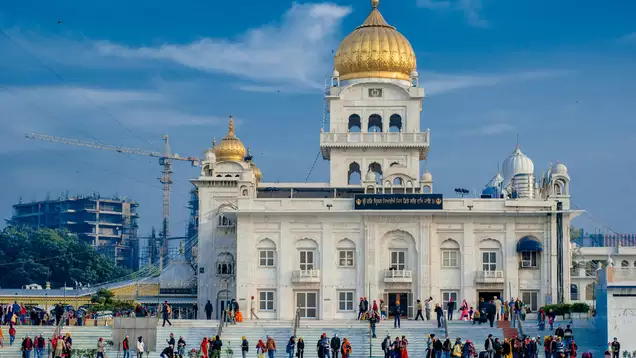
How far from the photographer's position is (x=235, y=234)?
78.2 meters

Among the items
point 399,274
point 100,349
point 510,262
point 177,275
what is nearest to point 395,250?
point 399,274

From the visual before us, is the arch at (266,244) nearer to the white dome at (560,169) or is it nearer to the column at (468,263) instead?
the column at (468,263)

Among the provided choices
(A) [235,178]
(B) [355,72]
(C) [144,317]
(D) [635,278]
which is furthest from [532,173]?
(C) [144,317]

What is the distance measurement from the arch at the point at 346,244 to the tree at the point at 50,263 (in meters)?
57.3

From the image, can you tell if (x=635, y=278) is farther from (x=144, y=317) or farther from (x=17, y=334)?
(x=17, y=334)

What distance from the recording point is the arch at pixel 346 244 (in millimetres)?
73250

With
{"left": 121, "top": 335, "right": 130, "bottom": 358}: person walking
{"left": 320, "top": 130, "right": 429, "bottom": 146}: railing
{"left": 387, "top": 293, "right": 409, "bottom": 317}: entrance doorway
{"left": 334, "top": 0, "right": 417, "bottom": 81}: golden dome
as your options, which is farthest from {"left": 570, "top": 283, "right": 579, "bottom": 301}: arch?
{"left": 121, "top": 335, "right": 130, "bottom": 358}: person walking

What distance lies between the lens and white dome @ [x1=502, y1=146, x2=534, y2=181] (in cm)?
9444

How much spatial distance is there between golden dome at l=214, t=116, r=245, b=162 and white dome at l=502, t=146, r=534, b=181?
69.2ft

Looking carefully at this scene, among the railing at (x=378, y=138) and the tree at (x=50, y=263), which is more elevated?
the railing at (x=378, y=138)

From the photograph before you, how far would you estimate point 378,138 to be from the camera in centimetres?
8100

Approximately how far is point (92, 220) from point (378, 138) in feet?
378

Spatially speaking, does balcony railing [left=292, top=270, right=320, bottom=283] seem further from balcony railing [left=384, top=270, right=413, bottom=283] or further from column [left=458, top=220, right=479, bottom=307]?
column [left=458, top=220, right=479, bottom=307]

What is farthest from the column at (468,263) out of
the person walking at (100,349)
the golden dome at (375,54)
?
the person walking at (100,349)
